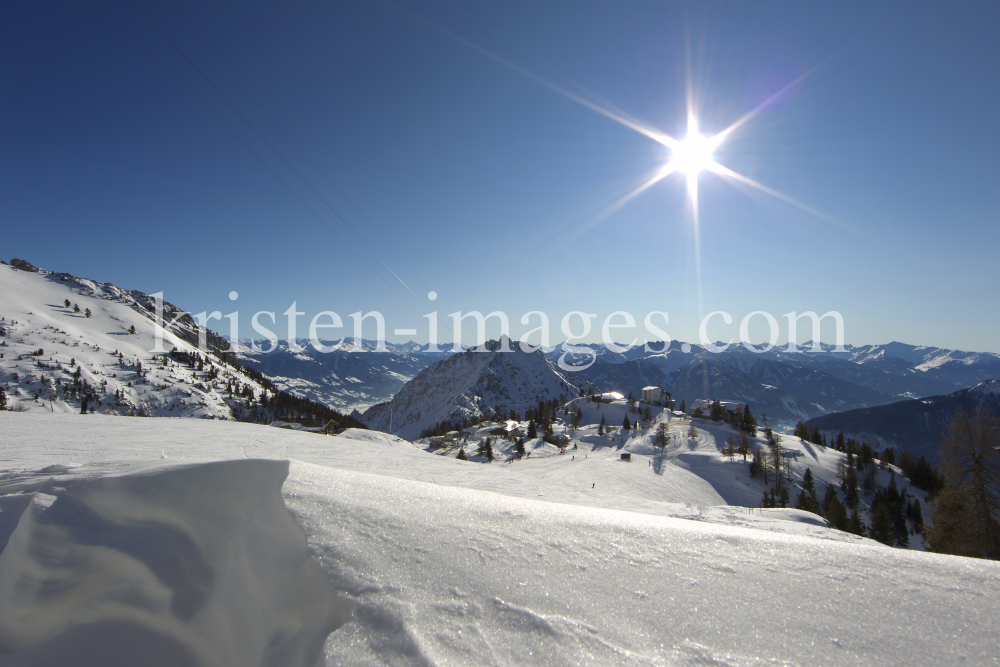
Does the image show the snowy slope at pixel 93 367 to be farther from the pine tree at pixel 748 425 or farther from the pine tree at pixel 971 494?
the pine tree at pixel 748 425

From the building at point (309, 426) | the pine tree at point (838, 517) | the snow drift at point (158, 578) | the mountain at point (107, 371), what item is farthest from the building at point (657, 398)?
the snow drift at point (158, 578)

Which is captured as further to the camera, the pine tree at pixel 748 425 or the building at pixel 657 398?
the building at pixel 657 398

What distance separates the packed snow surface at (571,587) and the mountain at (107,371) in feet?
390

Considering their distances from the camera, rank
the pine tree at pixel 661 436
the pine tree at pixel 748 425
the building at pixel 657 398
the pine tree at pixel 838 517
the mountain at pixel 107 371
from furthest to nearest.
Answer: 1. the building at pixel 657 398
2. the mountain at pixel 107 371
3. the pine tree at pixel 748 425
4. the pine tree at pixel 661 436
5. the pine tree at pixel 838 517

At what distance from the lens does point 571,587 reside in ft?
7.50

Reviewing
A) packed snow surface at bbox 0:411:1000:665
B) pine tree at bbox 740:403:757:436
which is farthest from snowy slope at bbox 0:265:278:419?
pine tree at bbox 740:403:757:436

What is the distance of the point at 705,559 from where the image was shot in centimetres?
277

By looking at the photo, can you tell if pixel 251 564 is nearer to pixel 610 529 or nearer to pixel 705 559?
pixel 610 529

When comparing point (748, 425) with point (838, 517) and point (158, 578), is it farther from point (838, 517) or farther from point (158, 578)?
point (158, 578)

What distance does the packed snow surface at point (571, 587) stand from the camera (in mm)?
1788

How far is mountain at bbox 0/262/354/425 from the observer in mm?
110188

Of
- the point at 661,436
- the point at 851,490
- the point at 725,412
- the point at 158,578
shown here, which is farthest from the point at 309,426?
the point at 725,412

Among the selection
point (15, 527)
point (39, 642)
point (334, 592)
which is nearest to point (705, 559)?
point (334, 592)

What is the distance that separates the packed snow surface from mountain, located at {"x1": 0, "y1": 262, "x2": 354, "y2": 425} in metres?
119
